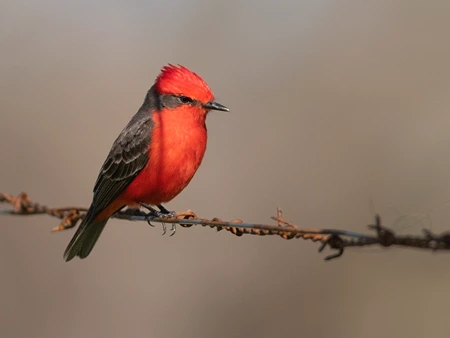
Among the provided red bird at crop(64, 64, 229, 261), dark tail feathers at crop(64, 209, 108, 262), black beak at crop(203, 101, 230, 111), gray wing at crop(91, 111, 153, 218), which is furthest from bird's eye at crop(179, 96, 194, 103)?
dark tail feathers at crop(64, 209, 108, 262)

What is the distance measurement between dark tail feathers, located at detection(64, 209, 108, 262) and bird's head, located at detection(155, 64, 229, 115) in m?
0.91

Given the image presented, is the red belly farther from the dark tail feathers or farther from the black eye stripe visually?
the dark tail feathers

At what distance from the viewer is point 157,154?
180 inches

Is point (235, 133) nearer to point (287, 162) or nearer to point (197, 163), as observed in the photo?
point (287, 162)

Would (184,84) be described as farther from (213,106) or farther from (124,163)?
(124,163)

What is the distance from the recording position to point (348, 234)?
6.48 feet

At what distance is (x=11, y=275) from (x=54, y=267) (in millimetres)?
392

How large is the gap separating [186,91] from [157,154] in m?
0.49

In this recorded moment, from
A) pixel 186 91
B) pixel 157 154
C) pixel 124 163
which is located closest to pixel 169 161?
pixel 157 154

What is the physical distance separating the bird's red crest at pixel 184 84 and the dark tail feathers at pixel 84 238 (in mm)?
980

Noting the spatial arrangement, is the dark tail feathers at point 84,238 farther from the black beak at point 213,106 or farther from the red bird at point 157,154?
the black beak at point 213,106

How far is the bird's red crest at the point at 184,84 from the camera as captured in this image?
475cm

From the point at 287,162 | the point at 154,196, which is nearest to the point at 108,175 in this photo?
the point at 154,196

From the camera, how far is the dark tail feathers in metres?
4.63
